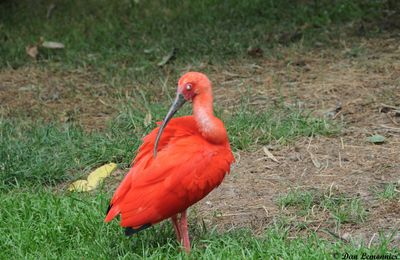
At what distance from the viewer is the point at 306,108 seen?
6.25 metres

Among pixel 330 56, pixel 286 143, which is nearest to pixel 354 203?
pixel 286 143

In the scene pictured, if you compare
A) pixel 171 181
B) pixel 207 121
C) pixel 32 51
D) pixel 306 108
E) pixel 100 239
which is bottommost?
pixel 32 51

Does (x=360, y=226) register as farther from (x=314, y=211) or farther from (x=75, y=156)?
(x=75, y=156)

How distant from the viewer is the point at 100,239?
14.3ft

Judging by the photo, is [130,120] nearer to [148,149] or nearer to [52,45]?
[148,149]

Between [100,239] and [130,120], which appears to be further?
[130,120]

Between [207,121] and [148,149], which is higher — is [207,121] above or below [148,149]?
above

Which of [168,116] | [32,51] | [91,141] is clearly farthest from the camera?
[32,51]

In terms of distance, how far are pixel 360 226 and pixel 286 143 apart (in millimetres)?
1389

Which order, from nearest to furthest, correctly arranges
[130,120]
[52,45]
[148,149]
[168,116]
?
[168,116], [148,149], [130,120], [52,45]

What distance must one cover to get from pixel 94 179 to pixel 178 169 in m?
1.48

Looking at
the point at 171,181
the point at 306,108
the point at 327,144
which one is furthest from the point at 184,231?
the point at 306,108

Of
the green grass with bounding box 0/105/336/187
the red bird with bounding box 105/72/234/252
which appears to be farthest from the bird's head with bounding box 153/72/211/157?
the green grass with bounding box 0/105/336/187

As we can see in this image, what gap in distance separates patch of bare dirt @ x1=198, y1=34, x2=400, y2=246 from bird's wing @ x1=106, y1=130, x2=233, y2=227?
629mm
